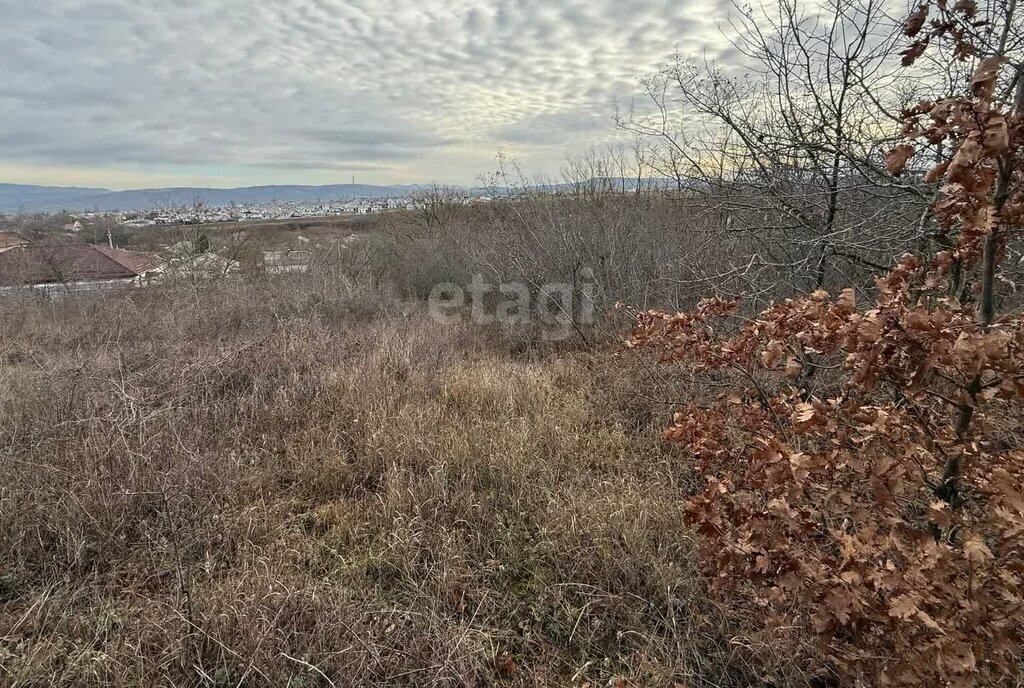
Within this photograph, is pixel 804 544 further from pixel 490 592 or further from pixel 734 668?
pixel 490 592

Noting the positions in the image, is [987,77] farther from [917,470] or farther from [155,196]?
[155,196]

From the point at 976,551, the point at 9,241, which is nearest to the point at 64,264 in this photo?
the point at 9,241

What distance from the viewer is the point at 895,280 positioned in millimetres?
1771

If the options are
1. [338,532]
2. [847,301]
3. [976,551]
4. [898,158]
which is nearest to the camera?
[976,551]

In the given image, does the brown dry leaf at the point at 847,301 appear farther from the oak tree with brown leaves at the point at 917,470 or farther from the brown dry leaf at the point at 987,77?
the brown dry leaf at the point at 987,77

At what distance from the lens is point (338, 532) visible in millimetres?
3191

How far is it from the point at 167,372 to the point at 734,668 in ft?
17.2

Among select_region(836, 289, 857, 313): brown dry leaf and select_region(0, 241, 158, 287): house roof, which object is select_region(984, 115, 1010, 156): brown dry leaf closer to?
select_region(836, 289, 857, 313): brown dry leaf

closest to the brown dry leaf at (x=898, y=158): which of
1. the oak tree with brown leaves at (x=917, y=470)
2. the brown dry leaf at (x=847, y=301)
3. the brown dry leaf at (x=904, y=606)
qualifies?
the oak tree with brown leaves at (x=917, y=470)

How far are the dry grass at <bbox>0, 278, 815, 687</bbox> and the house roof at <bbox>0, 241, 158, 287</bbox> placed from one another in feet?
25.4

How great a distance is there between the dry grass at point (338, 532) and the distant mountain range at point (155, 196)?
424 inches

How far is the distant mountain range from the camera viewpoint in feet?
47.9

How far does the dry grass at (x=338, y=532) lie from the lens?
88.3 inches

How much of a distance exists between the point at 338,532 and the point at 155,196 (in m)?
16.2
